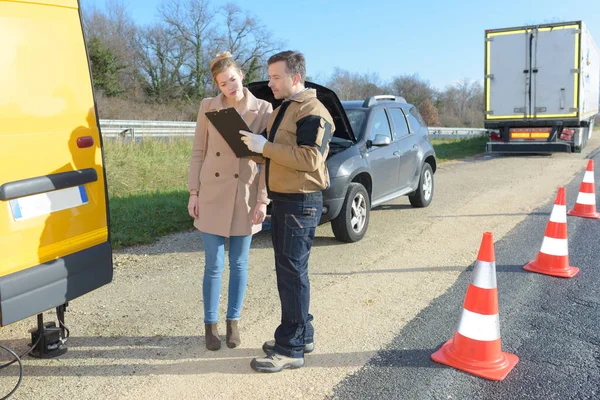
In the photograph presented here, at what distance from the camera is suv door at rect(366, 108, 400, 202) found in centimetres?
695

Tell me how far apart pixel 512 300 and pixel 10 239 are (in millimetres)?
3862

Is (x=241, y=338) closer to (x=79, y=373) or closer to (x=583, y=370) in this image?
(x=79, y=373)

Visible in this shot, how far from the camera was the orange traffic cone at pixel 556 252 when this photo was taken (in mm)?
5062

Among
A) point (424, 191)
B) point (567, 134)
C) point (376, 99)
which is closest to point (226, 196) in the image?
point (376, 99)

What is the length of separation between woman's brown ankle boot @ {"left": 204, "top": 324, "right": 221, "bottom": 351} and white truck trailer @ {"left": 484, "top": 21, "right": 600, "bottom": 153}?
15.6m

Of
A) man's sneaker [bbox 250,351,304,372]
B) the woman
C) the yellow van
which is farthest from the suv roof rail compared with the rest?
man's sneaker [bbox 250,351,304,372]

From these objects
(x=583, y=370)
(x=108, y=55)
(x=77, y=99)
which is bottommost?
(x=583, y=370)

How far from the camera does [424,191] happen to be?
338 inches

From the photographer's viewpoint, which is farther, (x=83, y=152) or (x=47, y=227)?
(x=83, y=152)

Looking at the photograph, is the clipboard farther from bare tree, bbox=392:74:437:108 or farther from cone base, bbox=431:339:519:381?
bare tree, bbox=392:74:437:108

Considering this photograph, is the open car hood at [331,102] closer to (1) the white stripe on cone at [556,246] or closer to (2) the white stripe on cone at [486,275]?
(1) the white stripe on cone at [556,246]

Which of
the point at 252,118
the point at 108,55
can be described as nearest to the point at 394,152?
the point at 252,118

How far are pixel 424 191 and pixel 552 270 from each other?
362 centimetres

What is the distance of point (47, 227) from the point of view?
117 inches
